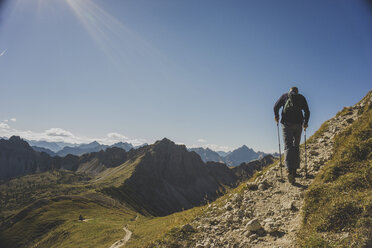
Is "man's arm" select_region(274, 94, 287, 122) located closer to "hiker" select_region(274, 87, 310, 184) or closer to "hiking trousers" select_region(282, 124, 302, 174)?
"hiker" select_region(274, 87, 310, 184)

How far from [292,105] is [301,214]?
5852mm

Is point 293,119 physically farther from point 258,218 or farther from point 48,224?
point 48,224

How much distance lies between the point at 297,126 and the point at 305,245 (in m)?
6.65

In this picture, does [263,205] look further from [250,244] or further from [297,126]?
[297,126]

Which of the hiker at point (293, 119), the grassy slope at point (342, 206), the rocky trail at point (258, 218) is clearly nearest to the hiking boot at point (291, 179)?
the rocky trail at point (258, 218)

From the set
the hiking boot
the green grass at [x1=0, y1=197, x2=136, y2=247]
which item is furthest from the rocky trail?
the green grass at [x1=0, y1=197, x2=136, y2=247]

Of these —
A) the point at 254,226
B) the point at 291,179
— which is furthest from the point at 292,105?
the point at 254,226

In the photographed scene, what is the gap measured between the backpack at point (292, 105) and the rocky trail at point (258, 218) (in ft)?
9.87

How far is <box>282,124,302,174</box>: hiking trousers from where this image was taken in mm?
9438

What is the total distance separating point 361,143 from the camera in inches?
307

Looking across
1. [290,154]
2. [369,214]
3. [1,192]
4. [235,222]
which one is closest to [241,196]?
[235,222]

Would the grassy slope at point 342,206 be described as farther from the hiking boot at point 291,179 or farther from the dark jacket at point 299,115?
the dark jacket at point 299,115

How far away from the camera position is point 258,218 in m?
7.16

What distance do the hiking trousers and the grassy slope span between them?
6.33 ft
